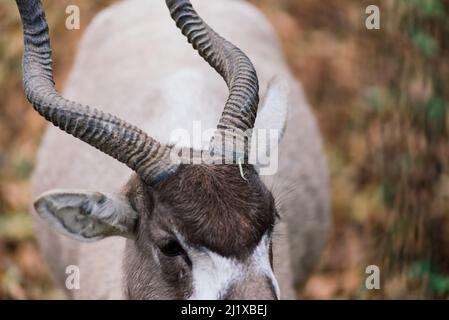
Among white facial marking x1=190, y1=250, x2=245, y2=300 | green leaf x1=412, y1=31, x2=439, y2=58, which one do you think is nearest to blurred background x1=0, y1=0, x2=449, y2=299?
green leaf x1=412, y1=31, x2=439, y2=58

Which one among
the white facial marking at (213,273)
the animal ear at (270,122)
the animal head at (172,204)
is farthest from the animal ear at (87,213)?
the animal ear at (270,122)

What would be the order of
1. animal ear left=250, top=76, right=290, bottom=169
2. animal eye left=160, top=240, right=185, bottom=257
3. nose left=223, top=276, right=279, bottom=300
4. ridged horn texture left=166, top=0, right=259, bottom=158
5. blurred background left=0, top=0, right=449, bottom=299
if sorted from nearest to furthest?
nose left=223, top=276, right=279, bottom=300 → animal eye left=160, top=240, right=185, bottom=257 → ridged horn texture left=166, top=0, right=259, bottom=158 → animal ear left=250, top=76, right=290, bottom=169 → blurred background left=0, top=0, right=449, bottom=299

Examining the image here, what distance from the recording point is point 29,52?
14.5 ft

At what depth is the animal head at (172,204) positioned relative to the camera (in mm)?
3928

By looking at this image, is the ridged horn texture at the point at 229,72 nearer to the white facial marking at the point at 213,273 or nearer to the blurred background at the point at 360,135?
the white facial marking at the point at 213,273

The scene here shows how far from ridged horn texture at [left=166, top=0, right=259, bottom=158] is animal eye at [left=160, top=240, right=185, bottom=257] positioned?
45cm

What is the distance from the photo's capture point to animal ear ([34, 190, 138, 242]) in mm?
4148

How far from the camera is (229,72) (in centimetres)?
459

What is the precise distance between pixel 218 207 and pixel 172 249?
1.11ft

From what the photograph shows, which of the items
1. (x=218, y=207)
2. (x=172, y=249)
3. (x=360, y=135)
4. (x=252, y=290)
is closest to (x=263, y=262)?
(x=252, y=290)

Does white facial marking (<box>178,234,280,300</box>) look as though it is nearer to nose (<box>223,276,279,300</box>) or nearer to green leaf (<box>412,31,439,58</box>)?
nose (<box>223,276,279,300</box>)
